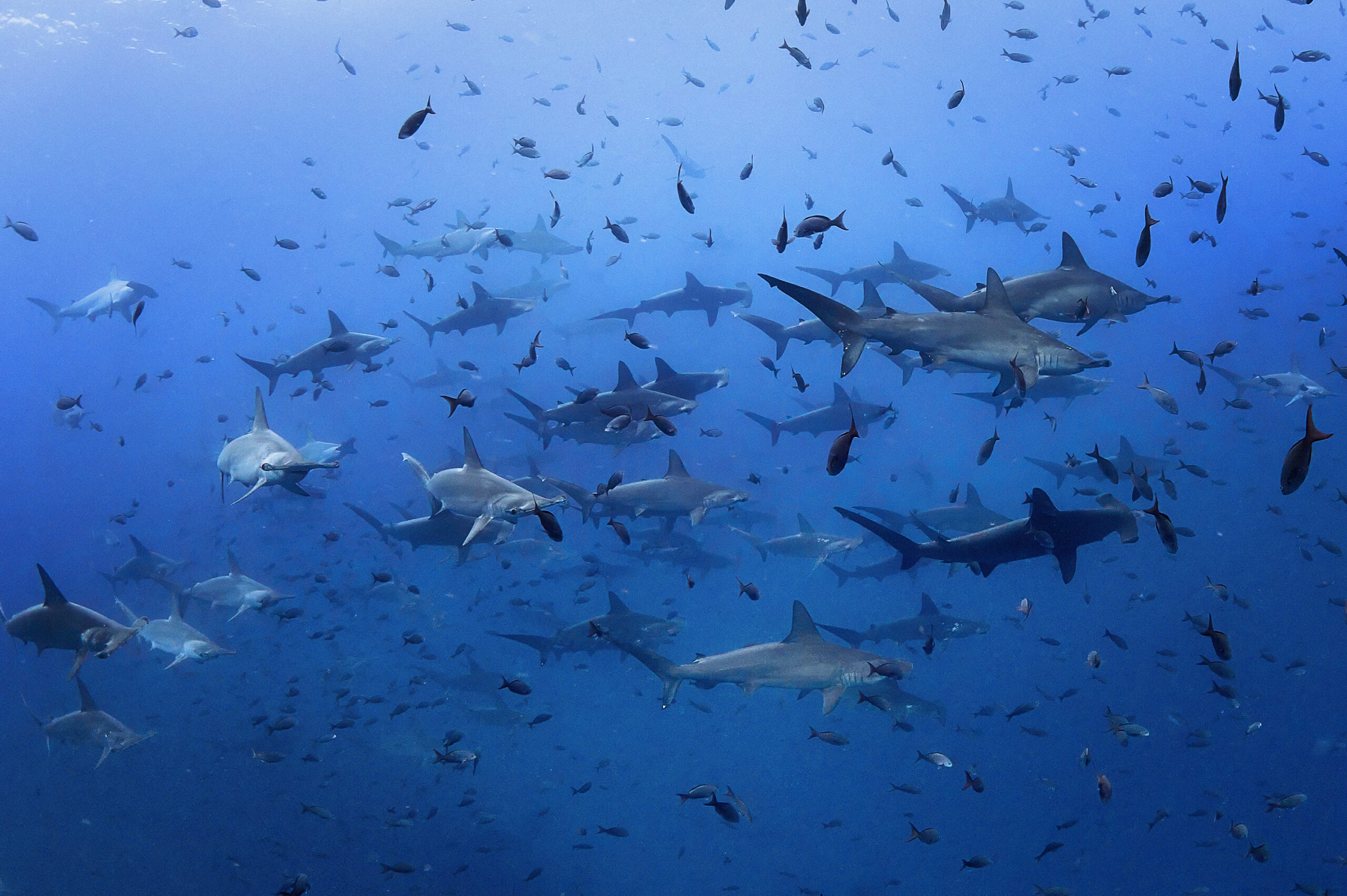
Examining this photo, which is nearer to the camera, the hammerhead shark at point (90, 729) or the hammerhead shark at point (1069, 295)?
the hammerhead shark at point (1069, 295)

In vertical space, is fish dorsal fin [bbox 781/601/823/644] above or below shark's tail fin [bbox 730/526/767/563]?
above

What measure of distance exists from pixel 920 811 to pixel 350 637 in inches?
1110

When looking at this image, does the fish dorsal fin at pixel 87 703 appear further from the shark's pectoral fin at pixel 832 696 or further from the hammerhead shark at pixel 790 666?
the shark's pectoral fin at pixel 832 696

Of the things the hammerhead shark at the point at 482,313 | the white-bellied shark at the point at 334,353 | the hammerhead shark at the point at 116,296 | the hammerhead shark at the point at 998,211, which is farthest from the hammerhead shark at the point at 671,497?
the hammerhead shark at the point at 116,296

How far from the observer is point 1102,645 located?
112 feet

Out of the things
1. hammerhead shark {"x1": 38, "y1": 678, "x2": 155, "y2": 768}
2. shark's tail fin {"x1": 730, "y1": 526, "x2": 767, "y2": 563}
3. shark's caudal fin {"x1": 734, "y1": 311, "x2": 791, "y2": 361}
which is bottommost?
shark's tail fin {"x1": 730, "y1": 526, "x2": 767, "y2": 563}

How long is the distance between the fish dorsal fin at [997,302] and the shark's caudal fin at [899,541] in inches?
72.2

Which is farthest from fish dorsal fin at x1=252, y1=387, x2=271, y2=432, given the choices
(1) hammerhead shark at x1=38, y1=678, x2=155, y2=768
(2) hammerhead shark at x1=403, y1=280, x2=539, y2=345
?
(2) hammerhead shark at x1=403, y1=280, x2=539, y2=345

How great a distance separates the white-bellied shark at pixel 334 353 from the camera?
966cm

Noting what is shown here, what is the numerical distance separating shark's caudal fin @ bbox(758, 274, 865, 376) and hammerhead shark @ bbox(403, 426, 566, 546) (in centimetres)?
230

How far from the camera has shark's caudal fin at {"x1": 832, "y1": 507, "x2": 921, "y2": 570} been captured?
563 centimetres

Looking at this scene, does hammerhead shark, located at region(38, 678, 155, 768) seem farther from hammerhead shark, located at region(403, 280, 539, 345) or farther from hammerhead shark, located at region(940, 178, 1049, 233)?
hammerhead shark, located at region(940, 178, 1049, 233)

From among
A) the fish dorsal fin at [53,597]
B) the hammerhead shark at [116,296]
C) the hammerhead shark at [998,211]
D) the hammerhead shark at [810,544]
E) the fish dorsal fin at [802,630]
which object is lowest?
the hammerhead shark at [810,544]

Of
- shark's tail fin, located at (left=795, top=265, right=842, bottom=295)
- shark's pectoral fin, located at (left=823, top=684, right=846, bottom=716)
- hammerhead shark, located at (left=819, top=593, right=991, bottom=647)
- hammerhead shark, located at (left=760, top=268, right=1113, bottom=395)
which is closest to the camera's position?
hammerhead shark, located at (left=760, top=268, right=1113, bottom=395)
